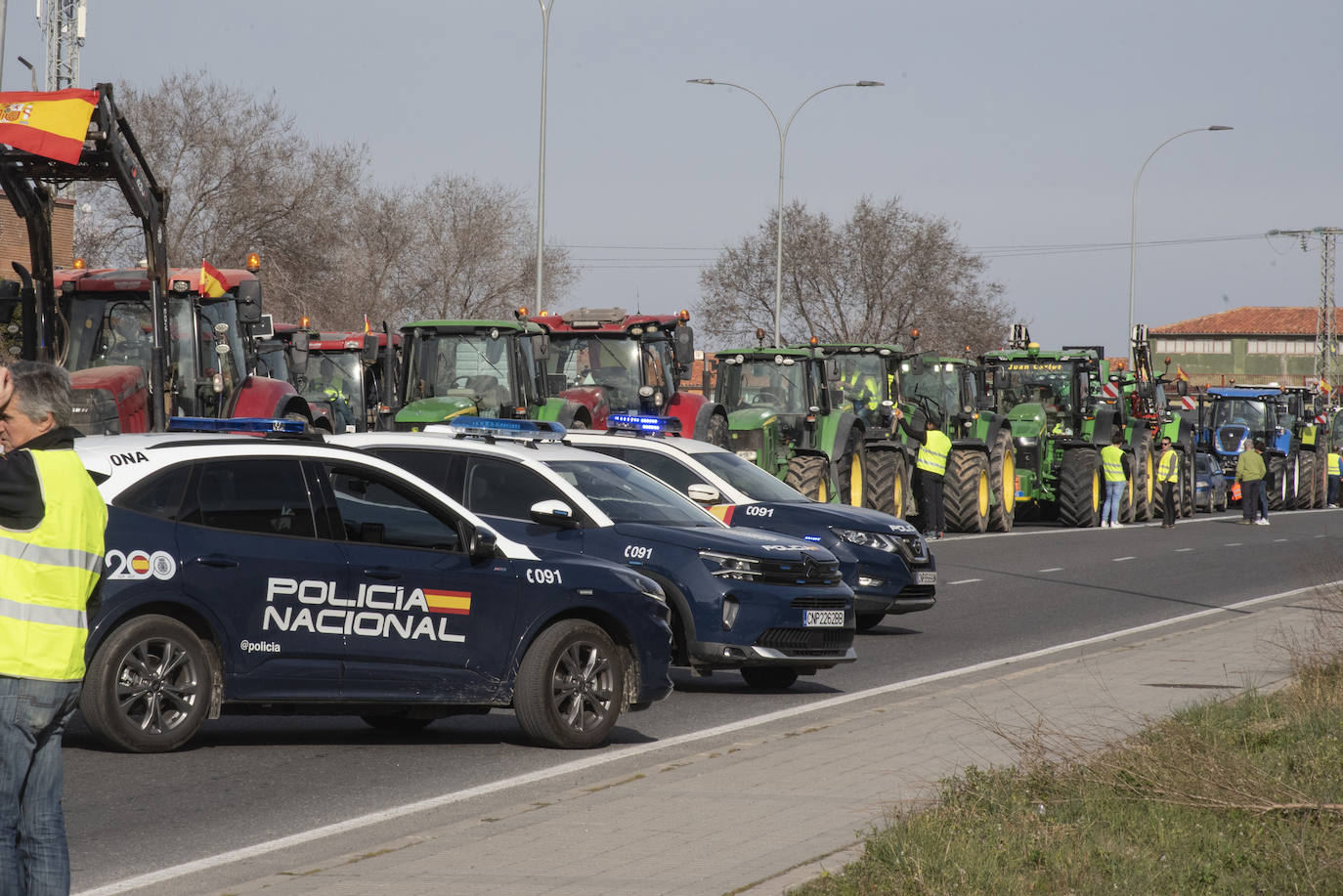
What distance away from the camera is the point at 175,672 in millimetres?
8797

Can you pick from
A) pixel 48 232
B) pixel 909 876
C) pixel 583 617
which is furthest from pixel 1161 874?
pixel 48 232

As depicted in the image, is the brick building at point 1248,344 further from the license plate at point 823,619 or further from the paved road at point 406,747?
the license plate at point 823,619

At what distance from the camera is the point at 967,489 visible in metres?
30.0

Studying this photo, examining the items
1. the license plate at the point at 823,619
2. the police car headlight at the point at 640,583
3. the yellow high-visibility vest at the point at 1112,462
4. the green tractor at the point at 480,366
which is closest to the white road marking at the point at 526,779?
the license plate at the point at 823,619

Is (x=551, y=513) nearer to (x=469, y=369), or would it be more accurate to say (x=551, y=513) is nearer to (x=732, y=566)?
(x=732, y=566)

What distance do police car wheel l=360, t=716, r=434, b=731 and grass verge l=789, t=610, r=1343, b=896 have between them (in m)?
3.85

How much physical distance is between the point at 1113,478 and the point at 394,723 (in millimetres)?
25514

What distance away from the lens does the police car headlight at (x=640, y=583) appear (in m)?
9.83

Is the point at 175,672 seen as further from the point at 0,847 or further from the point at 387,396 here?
the point at 387,396

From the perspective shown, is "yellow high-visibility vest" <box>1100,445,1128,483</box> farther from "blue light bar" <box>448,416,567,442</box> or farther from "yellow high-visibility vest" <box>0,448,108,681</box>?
"yellow high-visibility vest" <box>0,448,108,681</box>

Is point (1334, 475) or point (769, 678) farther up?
point (769, 678)

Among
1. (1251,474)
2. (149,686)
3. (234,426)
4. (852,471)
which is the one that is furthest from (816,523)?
(1251,474)

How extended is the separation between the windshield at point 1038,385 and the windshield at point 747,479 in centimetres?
1865


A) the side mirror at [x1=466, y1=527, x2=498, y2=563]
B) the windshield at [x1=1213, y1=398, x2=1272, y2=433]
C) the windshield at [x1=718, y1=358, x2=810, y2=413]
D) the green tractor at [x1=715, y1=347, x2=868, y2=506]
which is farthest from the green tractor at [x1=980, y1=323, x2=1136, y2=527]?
the side mirror at [x1=466, y1=527, x2=498, y2=563]
